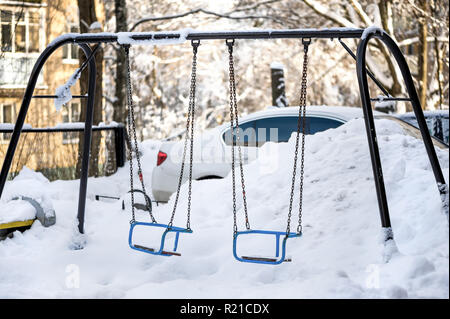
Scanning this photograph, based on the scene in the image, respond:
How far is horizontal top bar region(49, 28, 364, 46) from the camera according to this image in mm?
4965

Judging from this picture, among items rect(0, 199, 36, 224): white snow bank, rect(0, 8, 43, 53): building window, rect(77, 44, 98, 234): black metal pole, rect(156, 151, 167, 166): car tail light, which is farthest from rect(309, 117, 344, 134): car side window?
rect(0, 8, 43, 53): building window

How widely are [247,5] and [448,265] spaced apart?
16019 mm

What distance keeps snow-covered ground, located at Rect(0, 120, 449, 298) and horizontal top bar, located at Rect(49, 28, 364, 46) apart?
1.50m

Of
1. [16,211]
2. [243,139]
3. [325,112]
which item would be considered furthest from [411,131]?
[16,211]

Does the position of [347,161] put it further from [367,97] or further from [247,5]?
[247,5]

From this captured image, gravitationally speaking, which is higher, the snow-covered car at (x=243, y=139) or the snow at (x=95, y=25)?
the snow at (x=95, y=25)

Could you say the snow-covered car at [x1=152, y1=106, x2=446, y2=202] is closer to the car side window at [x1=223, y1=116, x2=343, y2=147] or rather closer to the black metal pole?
the car side window at [x1=223, y1=116, x2=343, y2=147]

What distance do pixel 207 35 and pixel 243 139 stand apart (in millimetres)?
3024

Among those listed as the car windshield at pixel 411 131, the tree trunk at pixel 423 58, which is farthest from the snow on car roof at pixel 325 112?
the tree trunk at pixel 423 58

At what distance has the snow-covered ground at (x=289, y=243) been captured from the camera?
4477 millimetres

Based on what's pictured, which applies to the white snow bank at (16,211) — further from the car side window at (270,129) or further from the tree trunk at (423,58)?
the tree trunk at (423,58)

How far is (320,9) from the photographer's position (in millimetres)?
14281

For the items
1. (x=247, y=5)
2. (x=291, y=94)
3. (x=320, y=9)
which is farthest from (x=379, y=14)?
(x=291, y=94)

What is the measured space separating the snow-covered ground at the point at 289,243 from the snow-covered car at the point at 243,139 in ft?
1.20
